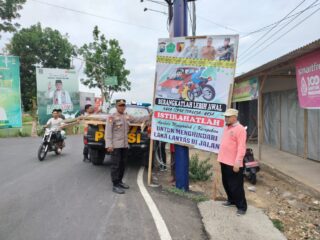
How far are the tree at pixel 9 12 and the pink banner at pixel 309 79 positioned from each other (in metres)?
30.5

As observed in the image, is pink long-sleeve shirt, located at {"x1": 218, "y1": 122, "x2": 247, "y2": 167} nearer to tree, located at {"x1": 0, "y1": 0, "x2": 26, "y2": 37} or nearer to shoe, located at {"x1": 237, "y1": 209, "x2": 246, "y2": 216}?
shoe, located at {"x1": 237, "y1": 209, "x2": 246, "y2": 216}

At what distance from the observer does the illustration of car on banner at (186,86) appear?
6.26m

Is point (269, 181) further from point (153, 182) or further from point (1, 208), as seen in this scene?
point (1, 208)

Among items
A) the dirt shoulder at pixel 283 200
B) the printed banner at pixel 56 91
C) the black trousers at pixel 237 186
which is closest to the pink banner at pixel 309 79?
the dirt shoulder at pixel 283 200

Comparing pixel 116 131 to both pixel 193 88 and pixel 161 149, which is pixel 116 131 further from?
pixel 161 149

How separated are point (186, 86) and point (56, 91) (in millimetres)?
20244

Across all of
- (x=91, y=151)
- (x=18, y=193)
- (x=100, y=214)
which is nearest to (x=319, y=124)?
(x=91, y=151)

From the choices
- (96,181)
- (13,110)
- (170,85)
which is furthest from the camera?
(13,110)

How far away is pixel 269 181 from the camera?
850 centimetres

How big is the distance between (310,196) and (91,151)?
5667mm

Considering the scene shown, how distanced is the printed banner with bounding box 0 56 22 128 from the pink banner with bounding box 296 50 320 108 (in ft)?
56.6

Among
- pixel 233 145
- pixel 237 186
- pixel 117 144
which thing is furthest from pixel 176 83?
pixel 237 186

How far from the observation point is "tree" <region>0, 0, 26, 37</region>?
30797mm

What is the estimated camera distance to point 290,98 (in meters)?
A: 11.9
